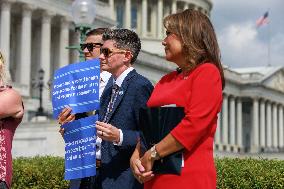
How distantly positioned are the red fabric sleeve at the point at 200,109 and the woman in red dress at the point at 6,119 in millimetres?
1972

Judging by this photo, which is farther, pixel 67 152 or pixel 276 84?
pixel 276 84

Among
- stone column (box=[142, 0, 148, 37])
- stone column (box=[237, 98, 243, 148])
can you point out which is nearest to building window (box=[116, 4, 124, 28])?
stone column (box=[142, 0, 148, 37])

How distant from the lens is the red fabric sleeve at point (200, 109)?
5.52 metres

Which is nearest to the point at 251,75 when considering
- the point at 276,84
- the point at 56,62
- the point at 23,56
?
the point at 276,84

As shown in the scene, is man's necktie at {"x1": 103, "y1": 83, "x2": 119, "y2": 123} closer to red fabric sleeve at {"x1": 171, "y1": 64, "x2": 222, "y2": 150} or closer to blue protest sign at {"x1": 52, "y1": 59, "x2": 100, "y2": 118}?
blue protest sign at {"x1": 52, "y1": 59, "x2": 100, "y2": 118}

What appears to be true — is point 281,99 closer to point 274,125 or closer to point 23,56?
point 274,125

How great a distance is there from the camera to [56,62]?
59.8m

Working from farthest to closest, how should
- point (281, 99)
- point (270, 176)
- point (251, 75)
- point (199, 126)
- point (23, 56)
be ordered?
point (281, 99) < point (251, 75) < point (23, 56) < point (270, 176) < point (199, 126)

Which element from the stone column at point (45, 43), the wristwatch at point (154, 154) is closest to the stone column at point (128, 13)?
the stone column at point (45, 43)

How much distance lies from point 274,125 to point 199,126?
10028 cm

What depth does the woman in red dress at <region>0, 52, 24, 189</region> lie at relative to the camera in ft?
22.5

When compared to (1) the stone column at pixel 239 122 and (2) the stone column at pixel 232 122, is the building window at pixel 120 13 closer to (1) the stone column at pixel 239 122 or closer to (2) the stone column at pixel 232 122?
(2) the stone column at pixel 232 122

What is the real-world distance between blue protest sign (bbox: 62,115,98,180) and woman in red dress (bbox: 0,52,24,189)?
0.49 m

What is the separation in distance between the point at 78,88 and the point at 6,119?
75cm
